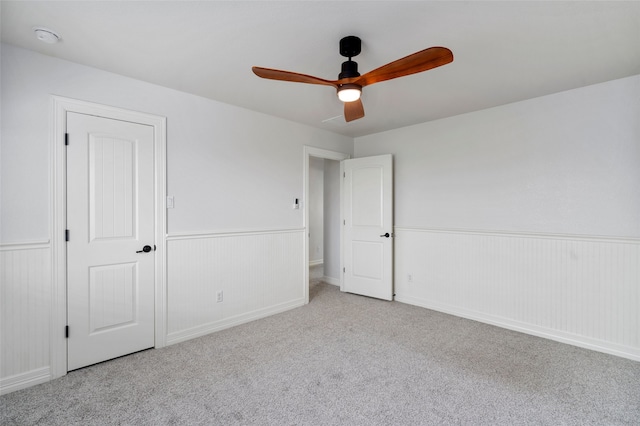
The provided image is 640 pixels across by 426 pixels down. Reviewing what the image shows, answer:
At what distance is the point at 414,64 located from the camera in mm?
1679

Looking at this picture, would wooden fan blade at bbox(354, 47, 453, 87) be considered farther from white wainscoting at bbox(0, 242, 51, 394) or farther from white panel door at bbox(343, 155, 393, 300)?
white wainscoting at bbox(0, 242, 51, 394)

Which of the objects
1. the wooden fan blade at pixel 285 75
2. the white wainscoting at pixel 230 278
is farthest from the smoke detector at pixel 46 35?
the white wainscoting at pixel 230 278

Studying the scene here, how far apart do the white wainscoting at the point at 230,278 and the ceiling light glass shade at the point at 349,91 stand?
2.05 m

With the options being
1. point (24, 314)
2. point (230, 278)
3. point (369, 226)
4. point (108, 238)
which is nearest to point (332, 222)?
point (369, 226)

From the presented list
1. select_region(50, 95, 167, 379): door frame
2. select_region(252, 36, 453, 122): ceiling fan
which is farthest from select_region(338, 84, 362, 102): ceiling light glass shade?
select_region(50, 95, 167, 379): door frame

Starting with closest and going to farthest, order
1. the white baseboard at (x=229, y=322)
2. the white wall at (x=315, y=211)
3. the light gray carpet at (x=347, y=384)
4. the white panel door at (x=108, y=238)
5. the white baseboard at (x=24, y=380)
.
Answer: the light gray carpet at (x=347, y=384)
the white baseboard at (x=24, y=380)
the white panel door at (x=108, y=238)
the white baseboard at (x=229, y=322)
the white wall at (x=315, y=211)

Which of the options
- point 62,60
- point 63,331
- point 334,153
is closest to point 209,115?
point 62,60

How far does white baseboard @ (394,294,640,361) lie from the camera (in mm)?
2734

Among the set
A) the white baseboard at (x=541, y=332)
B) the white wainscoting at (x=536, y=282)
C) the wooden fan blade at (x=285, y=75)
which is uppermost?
the wooden fan blade at (x=285, y=75)

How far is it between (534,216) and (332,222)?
2.91 m

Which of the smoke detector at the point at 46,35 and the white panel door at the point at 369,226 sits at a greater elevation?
the smoke detector at the point at 46,35

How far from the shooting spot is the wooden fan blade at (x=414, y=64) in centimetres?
153

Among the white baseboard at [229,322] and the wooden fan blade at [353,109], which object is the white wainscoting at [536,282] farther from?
the wooden fan blade at [353,109]

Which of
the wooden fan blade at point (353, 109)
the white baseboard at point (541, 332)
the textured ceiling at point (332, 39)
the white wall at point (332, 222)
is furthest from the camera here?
the white wall at point (332, 222)
